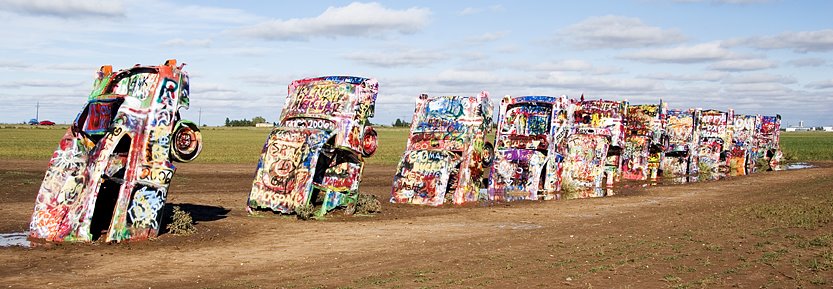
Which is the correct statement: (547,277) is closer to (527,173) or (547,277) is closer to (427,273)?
(427,273)

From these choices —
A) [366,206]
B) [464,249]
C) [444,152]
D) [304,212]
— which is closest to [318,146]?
[304,212]

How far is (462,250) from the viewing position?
50.0ft

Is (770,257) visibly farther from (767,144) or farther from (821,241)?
(767,144)

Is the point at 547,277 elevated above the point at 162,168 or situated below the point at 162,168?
below

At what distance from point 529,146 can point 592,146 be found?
4.28m

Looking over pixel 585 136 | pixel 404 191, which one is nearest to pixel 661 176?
pixel 585 136

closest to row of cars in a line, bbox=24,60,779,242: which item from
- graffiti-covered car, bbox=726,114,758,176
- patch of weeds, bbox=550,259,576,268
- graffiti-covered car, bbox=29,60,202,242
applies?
graffiti-covered car, bbox=29,60,202,242

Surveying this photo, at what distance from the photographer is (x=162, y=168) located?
15.9m

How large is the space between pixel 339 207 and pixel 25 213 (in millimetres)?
6832

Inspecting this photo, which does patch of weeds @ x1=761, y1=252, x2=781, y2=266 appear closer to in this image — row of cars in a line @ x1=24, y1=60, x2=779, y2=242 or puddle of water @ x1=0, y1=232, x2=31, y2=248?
row of cars in a line @ x1=24, y1=60, x2=779, y2=242

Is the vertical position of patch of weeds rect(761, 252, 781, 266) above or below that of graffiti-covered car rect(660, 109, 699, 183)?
below

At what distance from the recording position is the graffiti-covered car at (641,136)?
38.7 m

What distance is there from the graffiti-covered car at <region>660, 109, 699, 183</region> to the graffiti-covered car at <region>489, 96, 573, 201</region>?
13590 mm

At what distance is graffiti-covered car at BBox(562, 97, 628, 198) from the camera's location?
1228 inches
